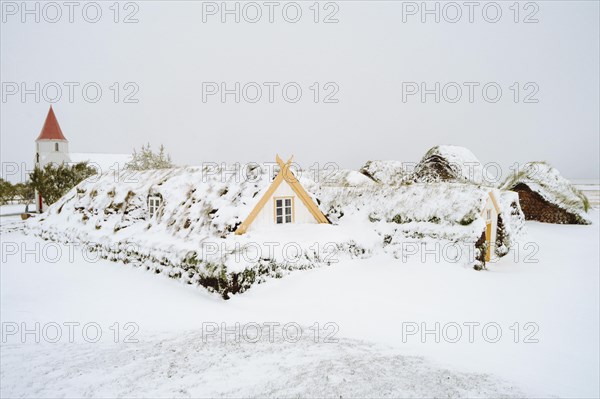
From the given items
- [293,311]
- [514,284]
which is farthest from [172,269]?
[514,284]

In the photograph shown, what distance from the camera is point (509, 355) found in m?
6.55

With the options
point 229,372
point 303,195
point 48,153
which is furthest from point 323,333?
point 48,153

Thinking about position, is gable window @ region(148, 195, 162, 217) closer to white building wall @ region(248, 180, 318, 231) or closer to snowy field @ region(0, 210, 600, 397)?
snowy field @ region(0, 210, 600, 397)

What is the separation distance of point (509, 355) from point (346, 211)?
1033 cm

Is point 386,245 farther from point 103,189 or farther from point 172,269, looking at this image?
point 103,189

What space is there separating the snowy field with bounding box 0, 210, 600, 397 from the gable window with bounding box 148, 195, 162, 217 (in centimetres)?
283

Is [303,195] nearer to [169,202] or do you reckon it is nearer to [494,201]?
[169,202]

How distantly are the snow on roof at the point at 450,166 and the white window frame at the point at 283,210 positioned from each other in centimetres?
1308

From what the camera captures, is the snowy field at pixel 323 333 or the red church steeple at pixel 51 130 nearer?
the snowy field at pixel 323 333

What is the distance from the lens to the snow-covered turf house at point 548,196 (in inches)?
780

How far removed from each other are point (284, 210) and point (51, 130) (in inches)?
1934

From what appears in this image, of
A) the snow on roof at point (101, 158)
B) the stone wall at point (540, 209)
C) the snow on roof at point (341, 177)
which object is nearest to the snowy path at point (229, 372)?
the snow on roof at point (341, 177)

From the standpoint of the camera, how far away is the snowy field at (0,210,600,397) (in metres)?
5.45

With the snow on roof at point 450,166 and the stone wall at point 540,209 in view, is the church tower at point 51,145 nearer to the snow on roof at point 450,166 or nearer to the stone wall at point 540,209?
the snow on roof at point 450,166
